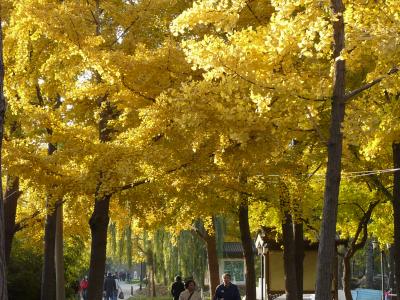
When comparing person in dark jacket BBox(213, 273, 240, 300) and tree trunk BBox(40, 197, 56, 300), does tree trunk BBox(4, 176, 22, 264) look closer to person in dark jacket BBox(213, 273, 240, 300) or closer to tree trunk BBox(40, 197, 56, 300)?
tree trunk BBox(40, 197, 56, 300)

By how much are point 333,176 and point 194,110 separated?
2.22 metres

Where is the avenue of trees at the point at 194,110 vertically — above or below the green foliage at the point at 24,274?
above

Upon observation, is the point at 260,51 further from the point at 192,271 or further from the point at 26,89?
the point at 192,271

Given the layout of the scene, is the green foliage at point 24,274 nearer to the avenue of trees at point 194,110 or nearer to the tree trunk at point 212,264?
the avenue of trees at point 194,110

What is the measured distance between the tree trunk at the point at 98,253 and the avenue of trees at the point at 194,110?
31 millimetres

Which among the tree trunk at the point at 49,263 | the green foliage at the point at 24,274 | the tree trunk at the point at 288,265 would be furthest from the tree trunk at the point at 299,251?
the green foliage at the point at 24,274

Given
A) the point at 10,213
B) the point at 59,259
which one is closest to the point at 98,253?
the point at 59,259

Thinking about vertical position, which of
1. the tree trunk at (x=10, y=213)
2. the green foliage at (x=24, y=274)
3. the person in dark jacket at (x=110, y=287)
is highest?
the tree trunk at (x=10, y=213)

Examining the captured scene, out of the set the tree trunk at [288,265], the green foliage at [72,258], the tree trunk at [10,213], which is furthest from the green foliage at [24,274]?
the tree trunk at [288,265]

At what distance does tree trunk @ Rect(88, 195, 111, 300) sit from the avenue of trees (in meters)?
0.03

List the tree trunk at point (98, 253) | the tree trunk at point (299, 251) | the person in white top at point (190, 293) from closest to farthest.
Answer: the tree trunk at point (98, 253) < the person in white top at point (190, 293) < the tree trunk at point (299, 251)

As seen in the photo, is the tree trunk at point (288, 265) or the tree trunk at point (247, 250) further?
the tree trunk at point (247, 250)

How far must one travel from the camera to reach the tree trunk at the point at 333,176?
335 inches

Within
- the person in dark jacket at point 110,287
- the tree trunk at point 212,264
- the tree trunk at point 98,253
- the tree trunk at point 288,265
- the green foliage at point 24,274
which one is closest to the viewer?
the tree trunk at point 98,253
